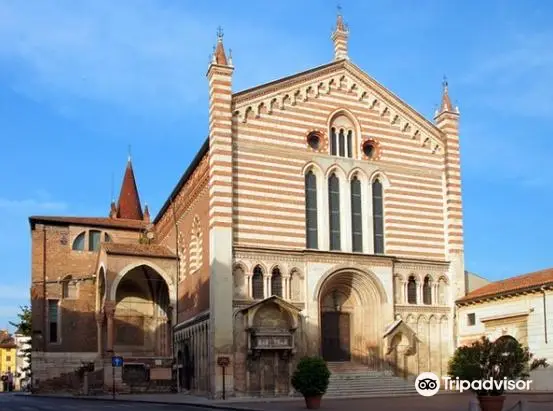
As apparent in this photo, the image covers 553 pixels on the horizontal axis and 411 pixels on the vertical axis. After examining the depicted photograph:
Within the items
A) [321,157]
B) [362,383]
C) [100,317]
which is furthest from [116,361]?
[321,157]

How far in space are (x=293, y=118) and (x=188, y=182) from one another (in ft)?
23.5

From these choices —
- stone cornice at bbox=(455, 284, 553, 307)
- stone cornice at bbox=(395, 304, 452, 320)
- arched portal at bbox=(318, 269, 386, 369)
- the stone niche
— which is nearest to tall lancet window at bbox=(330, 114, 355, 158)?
arched portal at bbox=(318, 269, 386, 369)

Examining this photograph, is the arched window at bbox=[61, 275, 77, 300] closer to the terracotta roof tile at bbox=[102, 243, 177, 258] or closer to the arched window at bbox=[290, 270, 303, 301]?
the terracotta roof tile at bbox=[102, 243, 177, 258]

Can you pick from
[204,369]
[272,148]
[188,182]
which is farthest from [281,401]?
[188,182]

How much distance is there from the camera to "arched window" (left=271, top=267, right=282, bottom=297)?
31.7 metres

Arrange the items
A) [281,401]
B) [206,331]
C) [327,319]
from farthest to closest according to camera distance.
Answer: [327,319]
[206,331]
[281,401]

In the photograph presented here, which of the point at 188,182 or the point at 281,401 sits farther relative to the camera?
the point at 188,182

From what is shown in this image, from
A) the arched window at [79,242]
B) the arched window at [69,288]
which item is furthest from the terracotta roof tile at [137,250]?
the arched window at [79,242]

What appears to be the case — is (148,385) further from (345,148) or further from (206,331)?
(345,148)

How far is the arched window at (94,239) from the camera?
155ft

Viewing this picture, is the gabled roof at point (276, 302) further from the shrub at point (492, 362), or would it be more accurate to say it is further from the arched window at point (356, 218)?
the shrub at point (492, 362)

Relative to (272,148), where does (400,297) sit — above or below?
below

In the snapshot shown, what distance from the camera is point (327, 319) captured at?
33594 millimetres

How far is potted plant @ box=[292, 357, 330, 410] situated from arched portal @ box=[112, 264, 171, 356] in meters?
20.2
